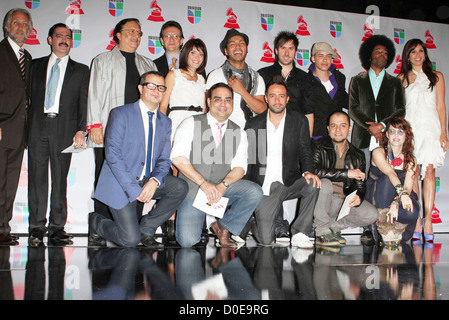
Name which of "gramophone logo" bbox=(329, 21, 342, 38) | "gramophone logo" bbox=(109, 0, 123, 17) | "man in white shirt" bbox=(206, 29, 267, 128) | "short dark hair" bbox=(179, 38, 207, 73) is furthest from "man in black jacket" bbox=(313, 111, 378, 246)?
"gramophone logo" bbox=(109, 0, 123, 17)

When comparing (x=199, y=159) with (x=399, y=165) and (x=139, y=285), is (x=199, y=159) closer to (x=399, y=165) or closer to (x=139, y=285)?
(x=139, y=285)

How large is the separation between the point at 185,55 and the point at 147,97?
698 mm

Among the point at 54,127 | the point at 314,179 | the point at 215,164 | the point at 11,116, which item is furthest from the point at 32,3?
the point at 314,179

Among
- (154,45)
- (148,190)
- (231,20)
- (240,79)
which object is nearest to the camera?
(148,190)

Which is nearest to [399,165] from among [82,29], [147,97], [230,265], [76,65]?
[230,265]

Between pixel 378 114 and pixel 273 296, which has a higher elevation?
pixel 378 114

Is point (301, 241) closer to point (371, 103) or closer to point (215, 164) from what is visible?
point (215, 164)

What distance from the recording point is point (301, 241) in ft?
11.1

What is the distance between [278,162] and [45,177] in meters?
1.96

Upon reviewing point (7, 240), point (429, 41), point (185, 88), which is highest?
point (429, 41)

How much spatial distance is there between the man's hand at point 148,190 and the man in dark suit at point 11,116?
4.00ft

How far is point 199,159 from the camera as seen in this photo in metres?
3.34

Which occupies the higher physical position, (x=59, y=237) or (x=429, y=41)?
(x=429, y=41)
